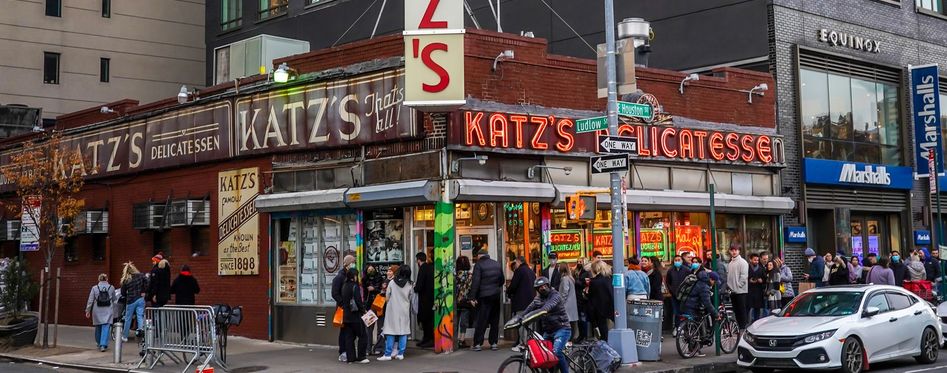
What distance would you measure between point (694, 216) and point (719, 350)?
18.0 feet

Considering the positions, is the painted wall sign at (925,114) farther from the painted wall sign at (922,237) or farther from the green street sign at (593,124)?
the green street sign at (593,124)

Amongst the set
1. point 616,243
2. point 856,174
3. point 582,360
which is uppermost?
point 856,174

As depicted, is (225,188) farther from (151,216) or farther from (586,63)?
(586,63)

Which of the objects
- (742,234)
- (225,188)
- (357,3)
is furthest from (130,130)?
(742,234)

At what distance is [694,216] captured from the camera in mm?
21797

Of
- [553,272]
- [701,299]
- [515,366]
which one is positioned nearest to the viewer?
[515,366]

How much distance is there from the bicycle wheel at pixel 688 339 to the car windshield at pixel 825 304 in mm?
1552

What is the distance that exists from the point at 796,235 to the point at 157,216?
15.8 meters

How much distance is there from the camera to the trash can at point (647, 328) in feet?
51.9

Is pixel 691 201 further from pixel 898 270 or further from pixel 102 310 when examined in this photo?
pixel 102 310

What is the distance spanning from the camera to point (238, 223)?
70.3ft

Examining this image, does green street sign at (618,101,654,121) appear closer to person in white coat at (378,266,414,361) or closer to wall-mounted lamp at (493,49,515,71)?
wall-mounted lamp at (493,49,515,71)

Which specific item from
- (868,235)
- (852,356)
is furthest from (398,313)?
(868,235)

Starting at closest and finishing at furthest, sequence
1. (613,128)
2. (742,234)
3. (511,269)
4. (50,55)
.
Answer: (613,128) → (511,269) → (742,234) → (50,55)
